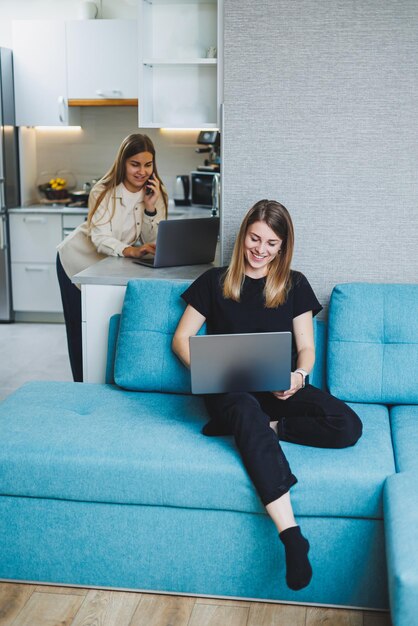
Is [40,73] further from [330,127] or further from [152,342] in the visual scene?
[152,342]

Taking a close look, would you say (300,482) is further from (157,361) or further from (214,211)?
(214,211)

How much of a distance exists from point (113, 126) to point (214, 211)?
180 cm

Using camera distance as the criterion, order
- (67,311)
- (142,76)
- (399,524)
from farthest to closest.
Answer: (67,311), (142,76), (399,524)

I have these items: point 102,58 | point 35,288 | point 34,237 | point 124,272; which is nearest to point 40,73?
point 102,58

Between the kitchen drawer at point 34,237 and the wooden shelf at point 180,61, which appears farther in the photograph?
the kitchen drawer at point 34,237

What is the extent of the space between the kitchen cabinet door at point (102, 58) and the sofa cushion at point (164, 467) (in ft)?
11.7

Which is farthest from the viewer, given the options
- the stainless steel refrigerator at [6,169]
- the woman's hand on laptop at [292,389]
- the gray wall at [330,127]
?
the stainless steel refrigerator at [6,169]

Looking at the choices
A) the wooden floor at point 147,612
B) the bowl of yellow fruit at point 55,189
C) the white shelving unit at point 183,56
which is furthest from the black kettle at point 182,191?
the wooden floor at point 147,612

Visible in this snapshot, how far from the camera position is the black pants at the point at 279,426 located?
2277mm

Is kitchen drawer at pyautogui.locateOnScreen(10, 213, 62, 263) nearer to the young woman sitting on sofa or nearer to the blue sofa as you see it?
the young woman sitting on sofa

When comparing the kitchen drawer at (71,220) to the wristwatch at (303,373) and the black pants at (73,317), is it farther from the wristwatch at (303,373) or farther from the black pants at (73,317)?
the wristwatch at (303,373)

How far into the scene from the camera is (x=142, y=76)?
137 inches

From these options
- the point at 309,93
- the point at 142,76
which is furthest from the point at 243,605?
the point at 142,76

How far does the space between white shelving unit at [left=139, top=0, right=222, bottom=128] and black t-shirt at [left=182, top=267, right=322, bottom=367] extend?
105 centimetres
